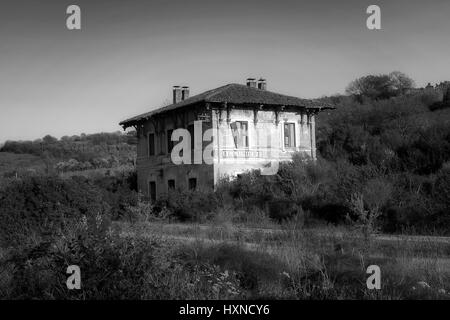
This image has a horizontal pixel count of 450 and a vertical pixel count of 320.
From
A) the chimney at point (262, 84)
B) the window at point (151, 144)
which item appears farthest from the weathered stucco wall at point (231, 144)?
the chimney at point (262, 84)

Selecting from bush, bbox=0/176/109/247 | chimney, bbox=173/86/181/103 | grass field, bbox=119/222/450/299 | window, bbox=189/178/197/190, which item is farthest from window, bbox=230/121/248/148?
bush, bbox=0/176/109/247

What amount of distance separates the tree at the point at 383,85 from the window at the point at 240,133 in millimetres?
29757

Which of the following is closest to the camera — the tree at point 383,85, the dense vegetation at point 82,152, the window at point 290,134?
the window at point 290,134

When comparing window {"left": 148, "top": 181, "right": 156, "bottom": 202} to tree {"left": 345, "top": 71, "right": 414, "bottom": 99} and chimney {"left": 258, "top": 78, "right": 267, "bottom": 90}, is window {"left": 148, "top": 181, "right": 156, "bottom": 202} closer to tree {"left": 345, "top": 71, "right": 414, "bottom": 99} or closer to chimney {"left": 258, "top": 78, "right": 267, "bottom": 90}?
chimney {"left": 258, "top": 78, "right": 267, "bottom": 90}

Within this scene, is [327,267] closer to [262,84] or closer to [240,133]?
[240,133]

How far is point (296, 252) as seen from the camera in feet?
29.7

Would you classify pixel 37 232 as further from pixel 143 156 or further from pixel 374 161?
pixel 143 156

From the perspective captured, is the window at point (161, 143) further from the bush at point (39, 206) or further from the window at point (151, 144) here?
the bush at point (39, 206)

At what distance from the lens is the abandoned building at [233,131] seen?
2861 cm

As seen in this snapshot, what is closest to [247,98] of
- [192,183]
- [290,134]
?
[290,134]

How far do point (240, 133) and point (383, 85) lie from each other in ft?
108
